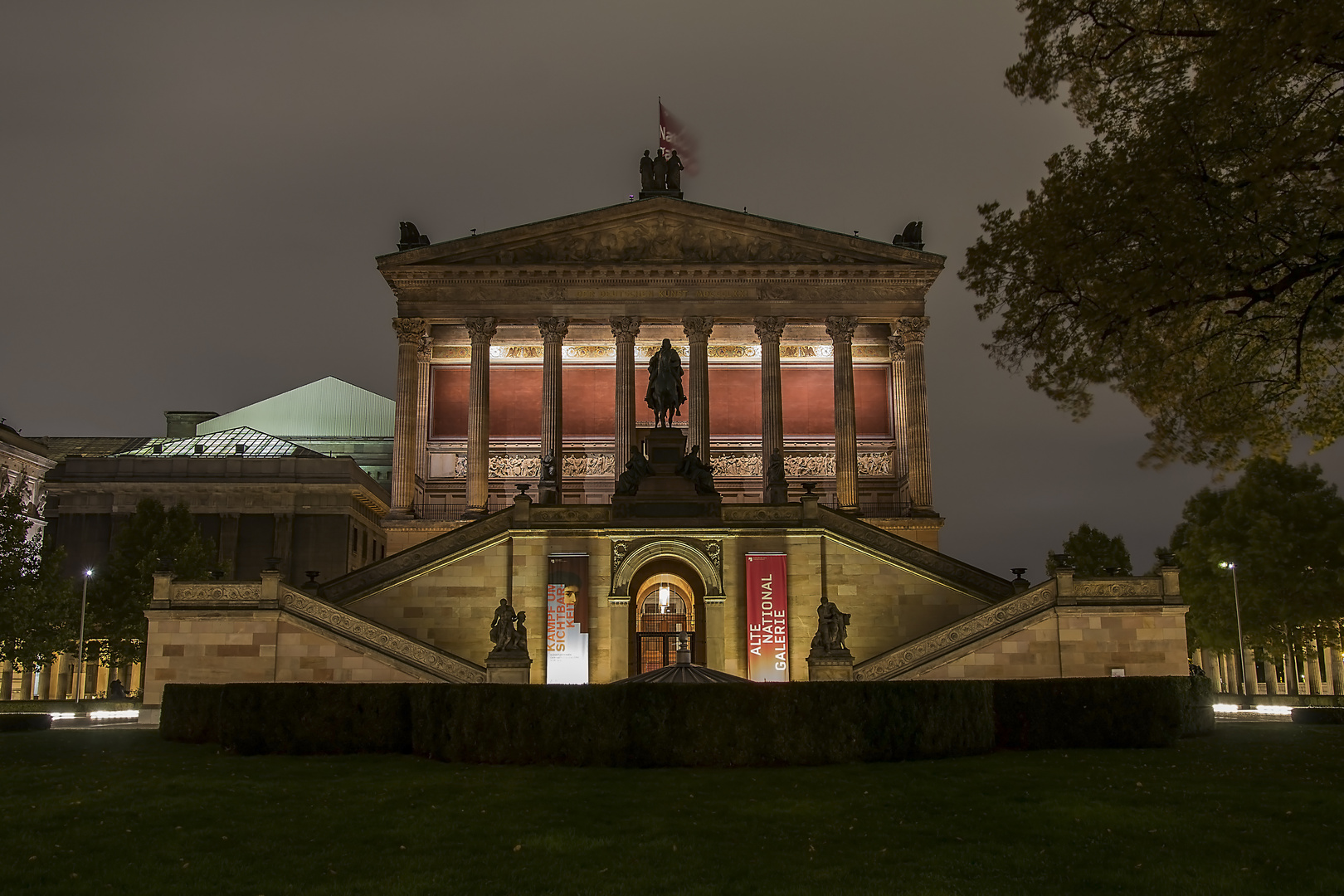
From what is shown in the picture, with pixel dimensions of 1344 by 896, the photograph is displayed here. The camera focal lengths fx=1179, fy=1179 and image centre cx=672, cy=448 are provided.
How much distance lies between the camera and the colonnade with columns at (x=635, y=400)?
55.9 metres

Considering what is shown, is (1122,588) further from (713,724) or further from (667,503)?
(713,724)

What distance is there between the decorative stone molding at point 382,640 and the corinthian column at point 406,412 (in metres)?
19.8

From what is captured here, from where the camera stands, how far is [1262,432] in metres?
21.9

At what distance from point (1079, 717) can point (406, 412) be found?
1560 inches

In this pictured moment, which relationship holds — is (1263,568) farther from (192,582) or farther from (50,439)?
(50,439)

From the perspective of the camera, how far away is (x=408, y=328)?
57156 millimetres

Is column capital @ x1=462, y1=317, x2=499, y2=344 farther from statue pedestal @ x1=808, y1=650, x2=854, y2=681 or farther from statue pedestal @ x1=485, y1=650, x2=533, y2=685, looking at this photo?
statue pedestal @ x1=808, y1=650, x2=854, y2=681

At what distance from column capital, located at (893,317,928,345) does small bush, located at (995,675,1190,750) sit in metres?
35.0

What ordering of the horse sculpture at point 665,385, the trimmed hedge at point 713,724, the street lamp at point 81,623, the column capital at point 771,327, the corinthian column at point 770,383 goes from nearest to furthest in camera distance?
the trimmed hedge at point 713,724, the horse sculpture at point 665,385, the street lamp at point 81,623, the corinthian column at point 770,383, the column capital at point 771,327

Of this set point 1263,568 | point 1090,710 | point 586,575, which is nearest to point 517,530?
point 586,575

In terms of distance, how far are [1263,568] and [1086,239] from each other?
1779 inches

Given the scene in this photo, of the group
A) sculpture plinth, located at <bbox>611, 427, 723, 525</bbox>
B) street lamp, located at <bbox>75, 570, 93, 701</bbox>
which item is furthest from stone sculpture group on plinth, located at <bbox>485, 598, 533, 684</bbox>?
street lamp, located at <bbox>75, 570, 93, 701</bbox>

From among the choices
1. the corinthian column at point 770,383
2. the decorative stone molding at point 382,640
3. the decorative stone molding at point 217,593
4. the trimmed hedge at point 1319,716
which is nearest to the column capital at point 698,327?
the corinthian column at point 770,383

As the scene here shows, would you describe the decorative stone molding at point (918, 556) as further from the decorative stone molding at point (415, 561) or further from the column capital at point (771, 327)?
the column capital at point (771, 327)
